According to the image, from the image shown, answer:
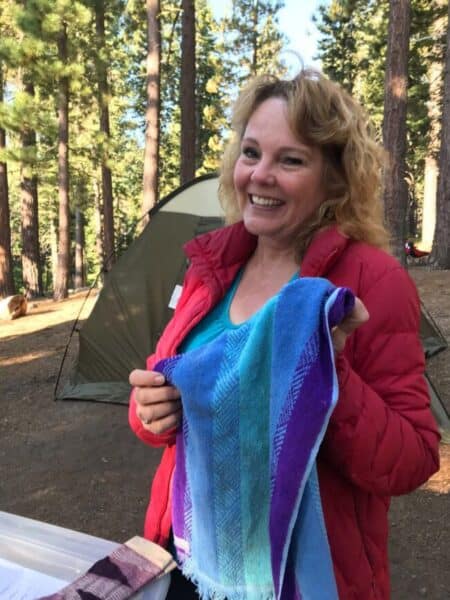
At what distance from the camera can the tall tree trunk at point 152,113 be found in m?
10.1

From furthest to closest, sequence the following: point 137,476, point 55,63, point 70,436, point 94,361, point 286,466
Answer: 1. point 55,63
2. point 94,361
3. point 70,436
4. point 137,476
5. point 286,466

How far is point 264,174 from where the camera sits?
47.8 inches

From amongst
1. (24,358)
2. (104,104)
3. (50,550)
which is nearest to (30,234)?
(104,104)

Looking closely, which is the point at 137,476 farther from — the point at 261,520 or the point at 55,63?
the point at 55,63

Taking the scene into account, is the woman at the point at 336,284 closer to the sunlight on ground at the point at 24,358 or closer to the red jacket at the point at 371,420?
the red jacket at the point at 371,420

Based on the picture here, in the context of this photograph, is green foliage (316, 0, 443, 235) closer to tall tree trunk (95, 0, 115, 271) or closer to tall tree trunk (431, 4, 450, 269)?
tall tree trunk (431, 4, 450, 269)

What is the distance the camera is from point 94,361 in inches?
219

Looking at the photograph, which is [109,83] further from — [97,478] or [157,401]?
[157,401]

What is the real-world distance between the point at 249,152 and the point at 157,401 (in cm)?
63

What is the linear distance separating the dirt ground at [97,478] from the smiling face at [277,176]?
237 cm

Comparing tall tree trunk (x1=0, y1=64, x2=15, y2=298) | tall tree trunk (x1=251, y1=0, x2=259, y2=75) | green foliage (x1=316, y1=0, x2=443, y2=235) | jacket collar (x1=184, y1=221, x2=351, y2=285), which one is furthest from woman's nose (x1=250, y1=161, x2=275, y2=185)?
tall tree trunk (x1=251, y1=0, x2=259, y2=75)

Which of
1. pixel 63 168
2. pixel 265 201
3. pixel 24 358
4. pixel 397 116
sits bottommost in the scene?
pixel 24 358

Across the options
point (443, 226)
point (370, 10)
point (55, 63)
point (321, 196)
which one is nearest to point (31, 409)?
point (321, 196)

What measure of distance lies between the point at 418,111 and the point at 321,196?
60.4 feet
